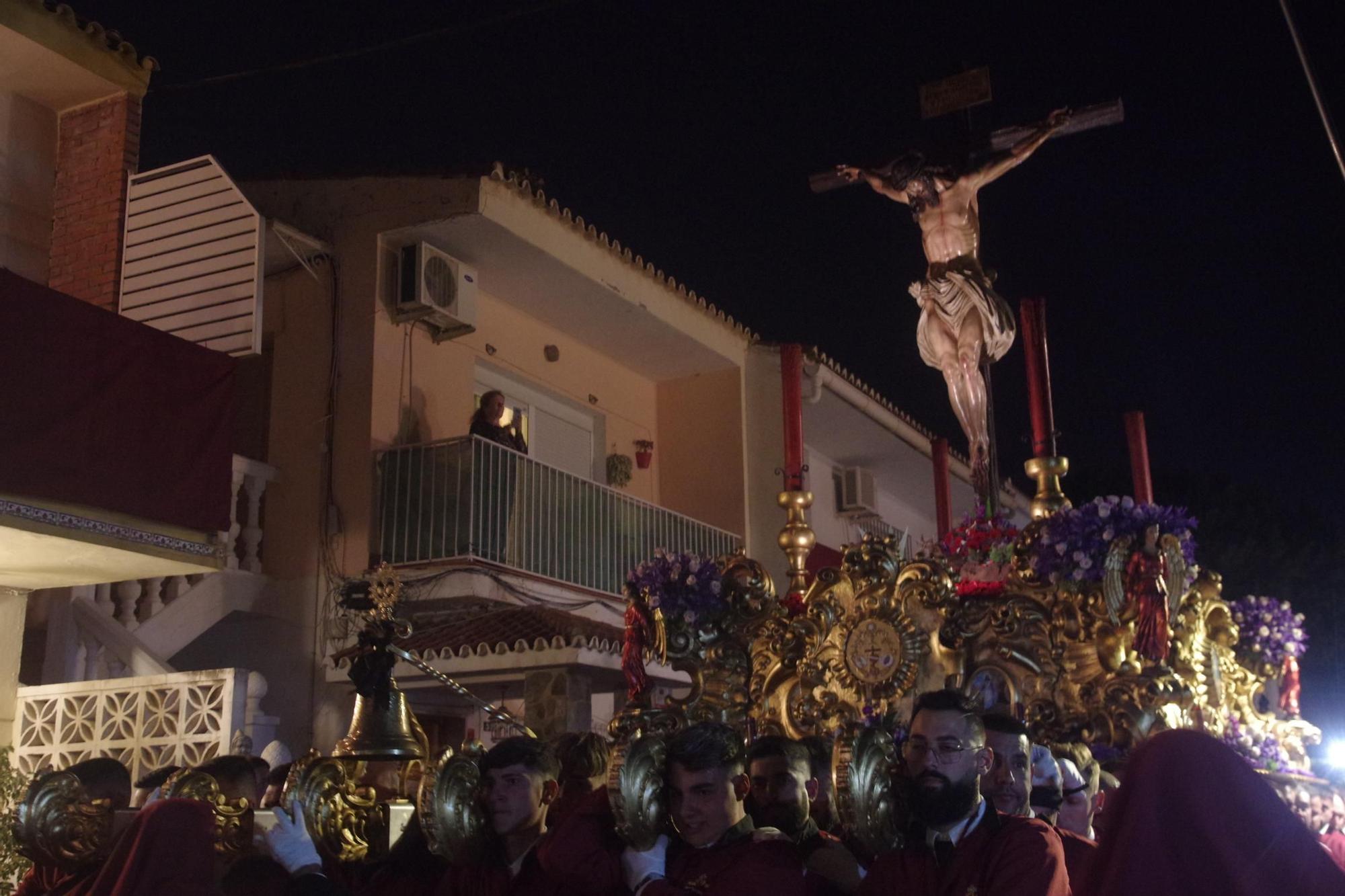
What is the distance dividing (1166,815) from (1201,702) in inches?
139

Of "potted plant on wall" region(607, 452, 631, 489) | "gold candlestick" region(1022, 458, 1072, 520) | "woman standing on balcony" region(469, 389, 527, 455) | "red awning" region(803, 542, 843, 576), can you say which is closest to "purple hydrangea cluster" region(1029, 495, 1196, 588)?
"gold candlestick" region(1022, 458, 1072, 520)

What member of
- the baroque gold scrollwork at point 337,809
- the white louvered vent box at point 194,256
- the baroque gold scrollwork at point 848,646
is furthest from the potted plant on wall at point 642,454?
the baroque gold scrollwork at point 337,809

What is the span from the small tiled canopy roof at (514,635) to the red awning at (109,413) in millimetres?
2176

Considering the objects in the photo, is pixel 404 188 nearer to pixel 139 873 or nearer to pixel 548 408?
pixel 548 408

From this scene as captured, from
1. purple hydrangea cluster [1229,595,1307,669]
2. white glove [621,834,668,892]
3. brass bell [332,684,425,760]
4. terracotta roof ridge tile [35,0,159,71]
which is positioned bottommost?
white glove [621,834,668,892]

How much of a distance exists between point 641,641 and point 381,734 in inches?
85.1

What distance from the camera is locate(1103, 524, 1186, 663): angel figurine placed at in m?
5.00

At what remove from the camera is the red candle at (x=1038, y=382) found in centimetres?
611

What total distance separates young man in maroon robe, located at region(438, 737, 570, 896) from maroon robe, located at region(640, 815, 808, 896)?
42cm

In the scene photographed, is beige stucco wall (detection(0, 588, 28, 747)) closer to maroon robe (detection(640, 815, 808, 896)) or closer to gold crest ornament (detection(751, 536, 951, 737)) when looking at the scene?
gold crest ornament (detection(751, 536, 951, 737))

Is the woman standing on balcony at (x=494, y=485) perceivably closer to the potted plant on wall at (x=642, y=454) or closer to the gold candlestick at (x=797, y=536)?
the potted plant on wall at (x=642, y=454)

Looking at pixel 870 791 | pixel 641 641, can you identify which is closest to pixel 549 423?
pixel 641 641

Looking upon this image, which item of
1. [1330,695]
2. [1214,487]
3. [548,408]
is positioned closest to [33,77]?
[548,408]

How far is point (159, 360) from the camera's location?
8.02m
